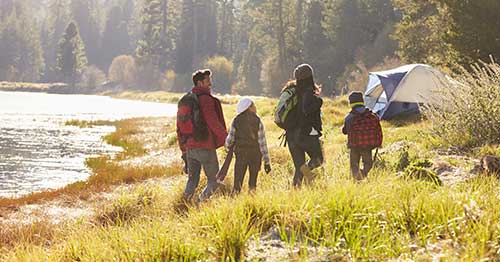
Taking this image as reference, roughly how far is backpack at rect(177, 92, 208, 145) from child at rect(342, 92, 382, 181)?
7.92 ft

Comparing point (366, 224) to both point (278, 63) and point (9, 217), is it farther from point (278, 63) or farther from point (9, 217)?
point (278, 63)

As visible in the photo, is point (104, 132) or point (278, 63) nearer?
point (104, 132)

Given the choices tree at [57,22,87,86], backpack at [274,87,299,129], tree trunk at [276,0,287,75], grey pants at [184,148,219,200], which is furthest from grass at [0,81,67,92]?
backpack at [274,87,299,129]

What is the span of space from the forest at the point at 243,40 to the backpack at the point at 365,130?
29.9 feet

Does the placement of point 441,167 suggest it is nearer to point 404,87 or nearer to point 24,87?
point 404,87

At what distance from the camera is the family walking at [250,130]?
6727mm

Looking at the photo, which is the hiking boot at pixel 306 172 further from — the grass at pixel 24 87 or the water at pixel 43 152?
the grass at pixel 24 87

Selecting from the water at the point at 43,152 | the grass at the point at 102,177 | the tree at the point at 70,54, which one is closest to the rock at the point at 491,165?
the grass at the point at 102,177

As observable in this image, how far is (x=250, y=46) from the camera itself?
73.1 meters

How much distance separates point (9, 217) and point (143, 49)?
3343 inches

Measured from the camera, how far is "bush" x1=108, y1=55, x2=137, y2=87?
9044 centimetres

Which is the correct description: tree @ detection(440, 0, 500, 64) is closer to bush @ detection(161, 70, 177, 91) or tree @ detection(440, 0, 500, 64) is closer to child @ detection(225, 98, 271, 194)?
child @ detection(225, 98, 271, 194)

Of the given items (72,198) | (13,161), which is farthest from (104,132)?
(72,198)

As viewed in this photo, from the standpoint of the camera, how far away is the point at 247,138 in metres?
7.08
